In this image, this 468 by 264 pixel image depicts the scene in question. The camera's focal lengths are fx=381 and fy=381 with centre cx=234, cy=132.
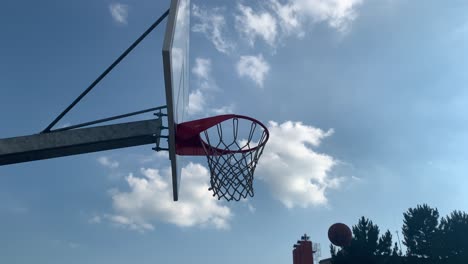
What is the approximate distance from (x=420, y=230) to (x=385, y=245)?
437cm

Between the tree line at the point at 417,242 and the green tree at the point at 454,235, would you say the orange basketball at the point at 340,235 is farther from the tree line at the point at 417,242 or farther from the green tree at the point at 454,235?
the green tree at the point at 454,235

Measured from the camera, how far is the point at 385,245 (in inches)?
887

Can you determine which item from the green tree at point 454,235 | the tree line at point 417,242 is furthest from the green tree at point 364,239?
the green tree at point 454,235

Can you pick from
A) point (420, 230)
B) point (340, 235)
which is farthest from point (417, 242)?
point (340, 235)

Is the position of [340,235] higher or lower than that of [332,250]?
higher

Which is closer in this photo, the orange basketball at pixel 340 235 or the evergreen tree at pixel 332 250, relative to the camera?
the evergreen tree at pixel 332 250

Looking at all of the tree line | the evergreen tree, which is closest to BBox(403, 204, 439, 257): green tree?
the tree line

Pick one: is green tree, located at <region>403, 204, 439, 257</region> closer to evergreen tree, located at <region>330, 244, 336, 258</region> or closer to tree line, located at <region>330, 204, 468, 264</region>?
tree line, located at <region>330, 204, 468, 264</region>

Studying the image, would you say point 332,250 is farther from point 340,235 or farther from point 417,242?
point 417,242

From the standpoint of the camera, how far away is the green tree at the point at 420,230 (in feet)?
79.0

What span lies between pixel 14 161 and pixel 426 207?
2573 centimetres

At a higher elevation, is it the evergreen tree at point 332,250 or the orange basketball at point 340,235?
the orange basketball at point 340,235

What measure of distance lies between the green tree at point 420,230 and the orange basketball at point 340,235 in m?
4.11

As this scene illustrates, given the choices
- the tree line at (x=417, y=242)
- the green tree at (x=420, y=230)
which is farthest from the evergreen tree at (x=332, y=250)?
the green tree at (x=420, y=230)
